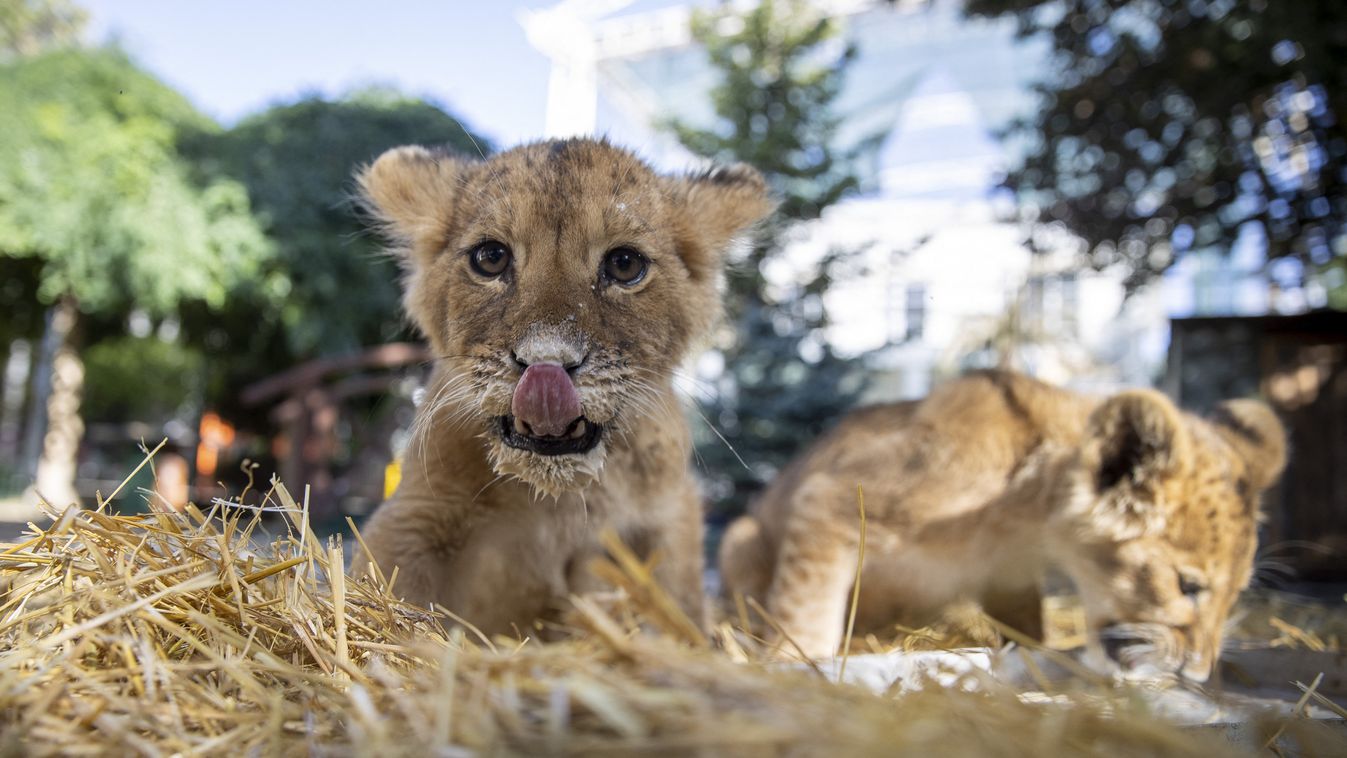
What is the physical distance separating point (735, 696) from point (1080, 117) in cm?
850

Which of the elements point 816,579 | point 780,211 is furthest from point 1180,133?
point 816,579

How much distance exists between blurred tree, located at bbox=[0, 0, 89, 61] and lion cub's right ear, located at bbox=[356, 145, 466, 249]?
48.1 ft

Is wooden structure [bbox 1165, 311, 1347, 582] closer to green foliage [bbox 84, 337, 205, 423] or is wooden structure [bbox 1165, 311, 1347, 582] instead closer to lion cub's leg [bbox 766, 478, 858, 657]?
lion cub's leg [bbox 766, 478, 858, 657]

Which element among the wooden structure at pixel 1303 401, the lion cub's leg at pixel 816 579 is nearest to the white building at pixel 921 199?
the wooden structure at pixel 1303 401

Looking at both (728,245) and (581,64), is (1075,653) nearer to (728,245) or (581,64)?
(728,245)

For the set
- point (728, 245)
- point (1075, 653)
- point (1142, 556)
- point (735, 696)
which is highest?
point (728, 245)

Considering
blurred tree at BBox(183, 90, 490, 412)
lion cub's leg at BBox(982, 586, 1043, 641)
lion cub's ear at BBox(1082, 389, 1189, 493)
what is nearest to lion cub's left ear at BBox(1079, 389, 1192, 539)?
lion cub's ear at BBox(1082, 389, 1189, 493)

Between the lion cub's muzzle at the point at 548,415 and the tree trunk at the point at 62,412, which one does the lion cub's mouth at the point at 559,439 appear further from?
the tree trunk at the point at 62,412

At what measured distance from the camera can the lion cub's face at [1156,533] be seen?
3.26m

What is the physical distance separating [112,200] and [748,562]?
11.4 m

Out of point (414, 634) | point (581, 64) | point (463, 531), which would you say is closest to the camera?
point (414, 634)

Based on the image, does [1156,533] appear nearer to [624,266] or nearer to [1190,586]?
[1190,586]

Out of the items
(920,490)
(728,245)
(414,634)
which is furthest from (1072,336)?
(414,634)

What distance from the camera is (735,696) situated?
3.61 ft
